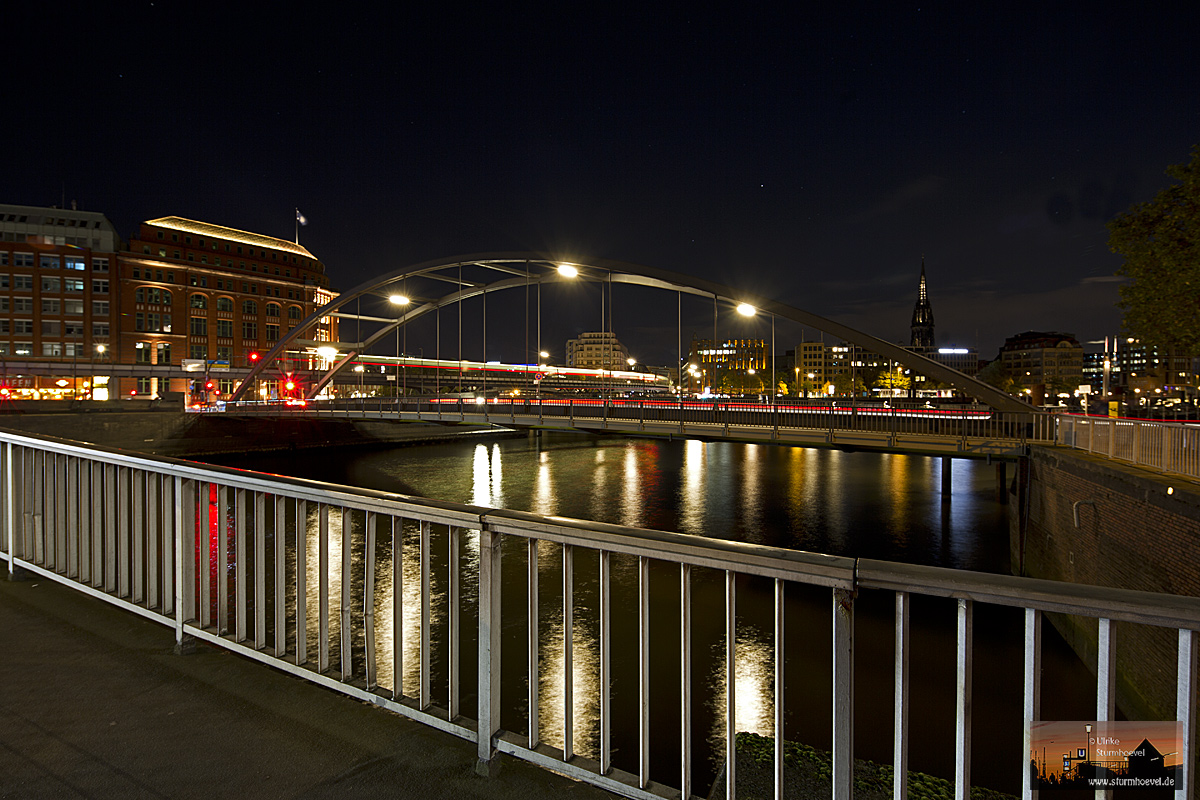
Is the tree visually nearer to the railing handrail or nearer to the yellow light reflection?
the yellow light reflection

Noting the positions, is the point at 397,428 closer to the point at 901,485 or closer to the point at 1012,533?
the point at 901,485

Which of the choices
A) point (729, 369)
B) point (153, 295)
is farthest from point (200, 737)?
point (729, 369)

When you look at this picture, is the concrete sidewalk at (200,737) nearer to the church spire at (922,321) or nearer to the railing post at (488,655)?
the railing post at (488,655)

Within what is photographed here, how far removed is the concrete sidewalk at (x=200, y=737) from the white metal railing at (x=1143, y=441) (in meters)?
12.1

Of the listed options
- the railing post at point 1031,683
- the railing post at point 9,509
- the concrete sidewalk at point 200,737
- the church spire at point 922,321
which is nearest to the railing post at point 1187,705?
the railing post at point 1031,683

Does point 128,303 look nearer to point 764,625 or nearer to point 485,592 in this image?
point 764,625

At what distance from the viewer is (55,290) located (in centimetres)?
6006

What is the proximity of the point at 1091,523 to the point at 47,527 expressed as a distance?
15371 mm

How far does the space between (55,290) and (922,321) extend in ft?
656

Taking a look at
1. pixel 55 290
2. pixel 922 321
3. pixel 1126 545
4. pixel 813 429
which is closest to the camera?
pixel 1126 545

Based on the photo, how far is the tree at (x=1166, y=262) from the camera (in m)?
15.6

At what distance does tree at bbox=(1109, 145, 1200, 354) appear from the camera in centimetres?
1562

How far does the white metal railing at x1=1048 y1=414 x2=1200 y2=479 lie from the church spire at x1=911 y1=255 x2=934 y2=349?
626 feet

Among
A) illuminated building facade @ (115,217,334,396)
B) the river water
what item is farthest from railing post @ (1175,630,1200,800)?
illuminated building facade @ (115,217,334,396)
